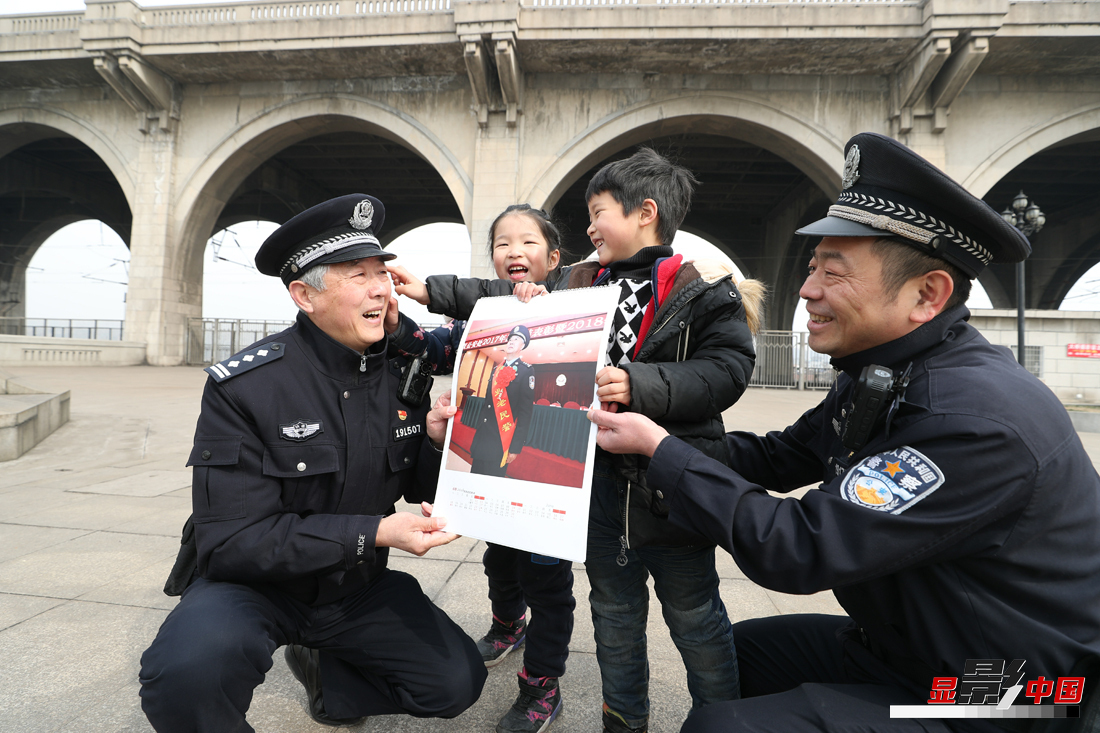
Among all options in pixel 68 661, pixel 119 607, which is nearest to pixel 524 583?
pixel 68 661

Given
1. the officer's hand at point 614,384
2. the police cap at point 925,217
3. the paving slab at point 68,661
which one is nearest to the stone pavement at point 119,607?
the paving slab at point 68,661

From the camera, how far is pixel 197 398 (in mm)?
10188

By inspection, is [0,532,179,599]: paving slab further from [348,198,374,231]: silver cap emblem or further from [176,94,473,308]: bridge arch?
[176,94,473,308]: bridge arch

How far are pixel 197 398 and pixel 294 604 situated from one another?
10.0m

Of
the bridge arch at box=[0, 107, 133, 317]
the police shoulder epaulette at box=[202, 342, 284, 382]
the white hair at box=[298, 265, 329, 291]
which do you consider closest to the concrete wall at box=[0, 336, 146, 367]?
the bridge arch at box=[0, 107, 133, 317]

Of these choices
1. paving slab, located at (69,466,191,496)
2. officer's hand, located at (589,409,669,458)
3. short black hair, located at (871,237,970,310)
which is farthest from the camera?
paving slab, located at (69,466,191,496)

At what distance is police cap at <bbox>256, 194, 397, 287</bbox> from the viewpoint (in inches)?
76.4

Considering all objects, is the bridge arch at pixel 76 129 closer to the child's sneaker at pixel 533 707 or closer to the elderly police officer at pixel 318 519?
the elderly police officer at pixel 318 519

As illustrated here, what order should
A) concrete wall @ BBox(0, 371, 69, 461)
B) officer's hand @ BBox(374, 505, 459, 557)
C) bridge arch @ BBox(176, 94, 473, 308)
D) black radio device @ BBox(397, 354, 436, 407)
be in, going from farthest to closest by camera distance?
bridge arch @ BBox(176, 94, 473, 308) → concrete wall @ BBox(0, 371, 69, 461) → black radio device @ BBox(397, 354, 436, 407) → officer's hand @ BBox(374, 505, 459, 557)

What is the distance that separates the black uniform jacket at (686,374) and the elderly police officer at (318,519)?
0.61 meters

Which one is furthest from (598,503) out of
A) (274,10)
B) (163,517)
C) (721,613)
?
(274,10)

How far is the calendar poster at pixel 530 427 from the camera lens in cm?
158

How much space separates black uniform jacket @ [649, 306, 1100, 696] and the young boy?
42 centimetres

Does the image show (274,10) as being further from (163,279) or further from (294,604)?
(294,604)
